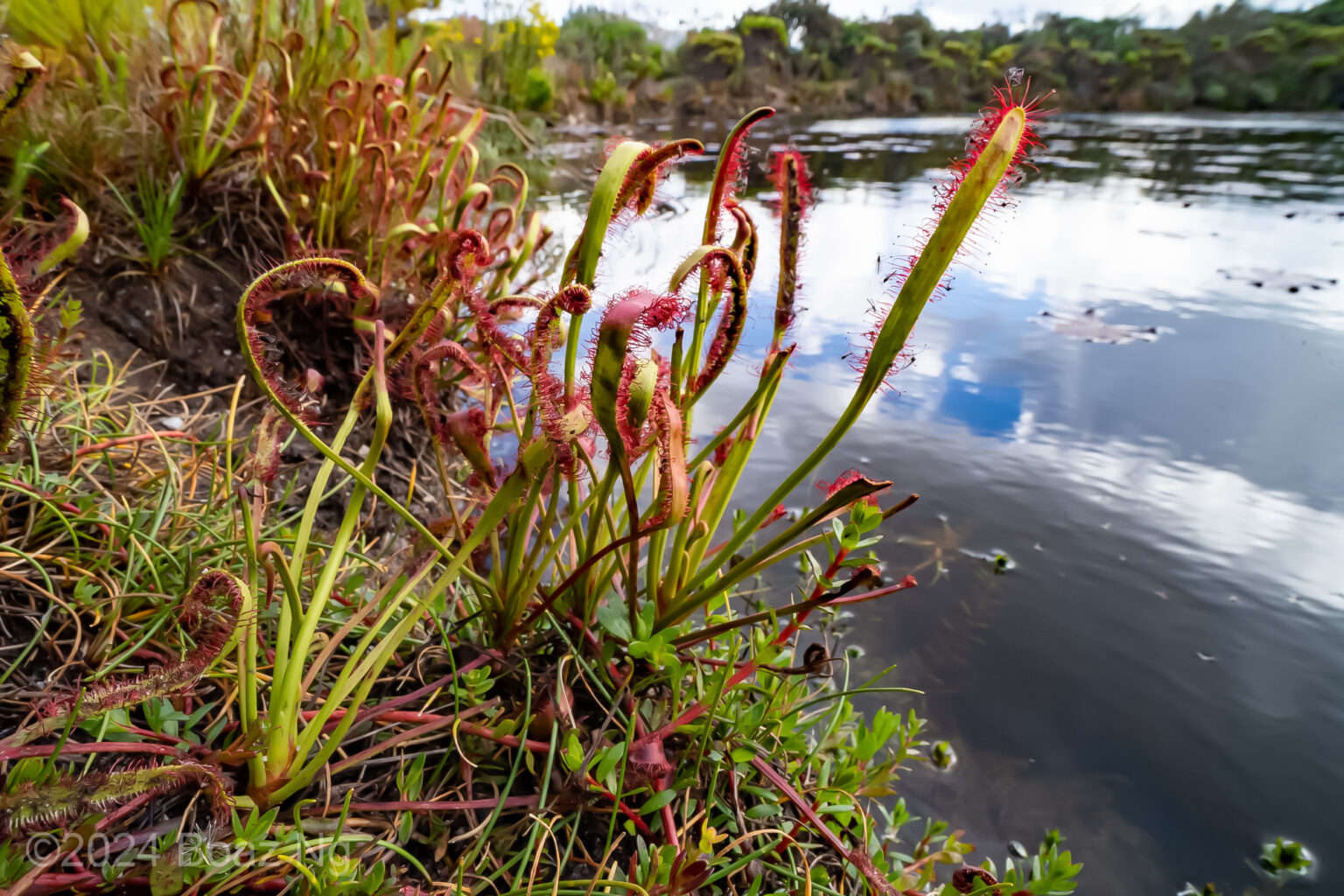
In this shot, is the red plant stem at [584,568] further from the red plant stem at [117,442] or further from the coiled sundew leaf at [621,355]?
the red plant stem at [117,442]

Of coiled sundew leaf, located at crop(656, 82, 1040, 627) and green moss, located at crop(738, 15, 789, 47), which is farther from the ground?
green moss, located at crop(738, 15, 789, 47)

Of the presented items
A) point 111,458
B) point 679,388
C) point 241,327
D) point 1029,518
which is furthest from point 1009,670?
point 111,458

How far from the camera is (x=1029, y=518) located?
2.24 m

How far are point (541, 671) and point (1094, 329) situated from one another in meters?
4.00

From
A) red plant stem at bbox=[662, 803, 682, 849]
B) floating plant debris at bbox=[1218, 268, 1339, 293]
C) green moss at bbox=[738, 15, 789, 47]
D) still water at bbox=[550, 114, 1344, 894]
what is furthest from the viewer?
green moss at bbox=[738, 15, 789, 47]

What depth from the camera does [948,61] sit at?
2425 centimetres

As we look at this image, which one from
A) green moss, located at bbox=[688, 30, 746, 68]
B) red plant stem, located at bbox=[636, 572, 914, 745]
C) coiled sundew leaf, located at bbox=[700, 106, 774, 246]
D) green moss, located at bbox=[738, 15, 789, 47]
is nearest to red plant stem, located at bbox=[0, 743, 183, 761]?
red plant stem, located at bbox=[636, 572, 914, 745]

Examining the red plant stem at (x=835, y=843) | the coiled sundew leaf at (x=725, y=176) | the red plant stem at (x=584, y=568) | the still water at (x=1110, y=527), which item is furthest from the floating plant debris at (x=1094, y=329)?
the red plant stem at (x=584, y=568)

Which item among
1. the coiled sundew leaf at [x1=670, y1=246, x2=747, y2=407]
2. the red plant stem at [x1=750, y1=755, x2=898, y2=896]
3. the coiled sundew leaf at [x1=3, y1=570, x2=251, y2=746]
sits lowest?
the red plant stem at [x1=750, y1=755, x2=898, y2=896]

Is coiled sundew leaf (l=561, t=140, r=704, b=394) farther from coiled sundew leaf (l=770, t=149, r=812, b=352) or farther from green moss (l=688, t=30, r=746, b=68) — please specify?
green moss (l=688, t=30, r=746, b=68)

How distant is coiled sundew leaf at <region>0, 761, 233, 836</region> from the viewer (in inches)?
24.9

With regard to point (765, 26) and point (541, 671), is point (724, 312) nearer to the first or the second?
point (541, 671)

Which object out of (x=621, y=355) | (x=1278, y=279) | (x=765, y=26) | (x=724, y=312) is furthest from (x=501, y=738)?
(x=765, y=26)

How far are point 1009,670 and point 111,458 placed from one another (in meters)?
2.17
